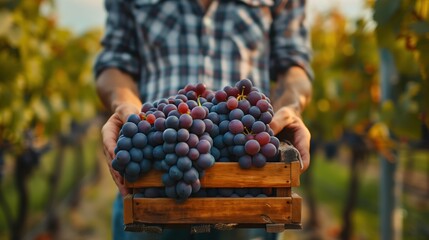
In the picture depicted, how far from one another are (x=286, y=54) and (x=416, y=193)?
8.64 meters

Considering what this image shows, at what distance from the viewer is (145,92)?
196cm

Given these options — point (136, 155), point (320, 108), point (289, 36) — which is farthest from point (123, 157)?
point (320, 108)

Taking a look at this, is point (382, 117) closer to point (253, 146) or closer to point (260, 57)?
point (260, 57)

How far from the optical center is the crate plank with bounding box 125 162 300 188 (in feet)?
4.59

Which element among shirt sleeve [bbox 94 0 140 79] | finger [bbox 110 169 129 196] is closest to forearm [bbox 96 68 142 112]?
shirt sleeve [bbox 94 0 140 79]

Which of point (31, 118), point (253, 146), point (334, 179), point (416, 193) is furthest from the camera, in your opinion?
point (334, 179)

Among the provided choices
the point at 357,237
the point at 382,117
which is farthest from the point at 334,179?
the point at 382,117

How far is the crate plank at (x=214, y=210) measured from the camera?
139cm

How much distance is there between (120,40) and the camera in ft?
6.57

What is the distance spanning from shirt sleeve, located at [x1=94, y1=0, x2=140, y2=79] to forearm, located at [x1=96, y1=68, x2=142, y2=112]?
0.03 meters

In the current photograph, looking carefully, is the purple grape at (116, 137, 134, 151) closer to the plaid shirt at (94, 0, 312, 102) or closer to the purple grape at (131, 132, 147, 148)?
the purple grape at (131, 132, 147, 148)

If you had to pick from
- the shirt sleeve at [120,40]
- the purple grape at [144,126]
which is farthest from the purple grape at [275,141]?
the shirt sleeve at [120,40]

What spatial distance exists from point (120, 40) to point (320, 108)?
5.43m

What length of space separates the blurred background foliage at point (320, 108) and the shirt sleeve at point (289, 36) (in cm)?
75
